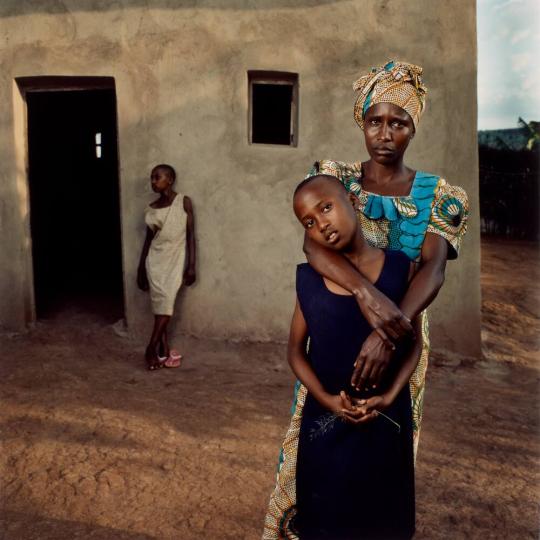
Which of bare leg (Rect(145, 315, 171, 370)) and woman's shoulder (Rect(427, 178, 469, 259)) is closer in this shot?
woman's shoulder (Rect(427, 178, 469, 259))

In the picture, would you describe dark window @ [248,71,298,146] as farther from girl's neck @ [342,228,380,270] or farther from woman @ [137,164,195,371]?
girl's neck @ [342,228,380,270]

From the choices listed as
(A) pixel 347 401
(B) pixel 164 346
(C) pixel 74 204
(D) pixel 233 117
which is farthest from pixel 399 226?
(C) pixel 74 204

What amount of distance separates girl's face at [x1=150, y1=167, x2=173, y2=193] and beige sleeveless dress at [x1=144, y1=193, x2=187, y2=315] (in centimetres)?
18

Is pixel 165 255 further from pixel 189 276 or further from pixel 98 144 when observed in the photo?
pixel 98 144

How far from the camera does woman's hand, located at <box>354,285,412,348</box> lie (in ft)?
4.88

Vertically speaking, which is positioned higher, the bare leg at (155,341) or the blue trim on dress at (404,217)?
the blue trim on dress at (404,217)

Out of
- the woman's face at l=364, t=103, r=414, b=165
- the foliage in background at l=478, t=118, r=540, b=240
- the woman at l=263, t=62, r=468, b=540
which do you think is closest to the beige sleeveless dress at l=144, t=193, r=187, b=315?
the woman at l=263, t=62, r=468, b=540

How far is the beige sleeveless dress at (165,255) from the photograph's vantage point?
5055 millimetres

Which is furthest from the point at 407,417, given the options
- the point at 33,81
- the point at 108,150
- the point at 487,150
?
the point at 487,150

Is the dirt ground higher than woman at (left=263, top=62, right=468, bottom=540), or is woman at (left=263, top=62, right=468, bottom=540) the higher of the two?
woman at (left=263, top=62, right=468, bottom=540)

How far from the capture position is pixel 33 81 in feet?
17.7

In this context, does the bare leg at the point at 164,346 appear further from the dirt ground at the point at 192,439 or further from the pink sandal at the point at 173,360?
the dirt ground at the point at 192,439

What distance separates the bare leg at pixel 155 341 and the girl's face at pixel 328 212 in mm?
3633

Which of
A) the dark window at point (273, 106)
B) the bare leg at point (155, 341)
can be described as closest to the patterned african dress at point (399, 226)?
the bare leg at point (155, 341)
